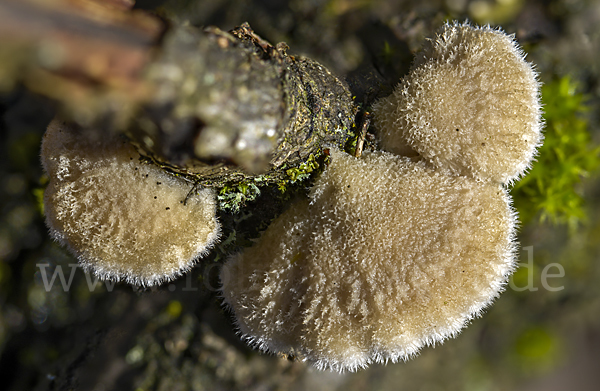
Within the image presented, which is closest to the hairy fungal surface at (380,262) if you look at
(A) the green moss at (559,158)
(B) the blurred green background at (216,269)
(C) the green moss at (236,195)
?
(C) the green moss at (236,195)

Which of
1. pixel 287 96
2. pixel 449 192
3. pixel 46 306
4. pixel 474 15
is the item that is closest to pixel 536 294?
pixel 474 15

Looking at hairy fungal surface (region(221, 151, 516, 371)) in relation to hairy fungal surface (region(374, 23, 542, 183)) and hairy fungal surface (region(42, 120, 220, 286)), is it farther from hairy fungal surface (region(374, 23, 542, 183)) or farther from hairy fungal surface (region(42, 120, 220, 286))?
hairy fungal surface (region(42, 120, 220, 286))

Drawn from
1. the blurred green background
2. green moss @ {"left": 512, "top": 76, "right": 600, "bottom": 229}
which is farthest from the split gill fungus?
green moss @ {"left": 512, "top": 76, "right": 600, "bottom": 229}

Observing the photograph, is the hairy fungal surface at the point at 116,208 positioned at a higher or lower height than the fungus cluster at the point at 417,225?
lower

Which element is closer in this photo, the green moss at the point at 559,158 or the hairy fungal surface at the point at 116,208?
the hairy fungal surface at the point at 116,208

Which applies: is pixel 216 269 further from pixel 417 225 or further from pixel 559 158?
pixel 559 158

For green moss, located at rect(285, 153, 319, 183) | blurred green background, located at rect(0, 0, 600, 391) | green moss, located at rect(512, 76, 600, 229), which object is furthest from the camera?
green moss, located at rect(512, 76, 600, 229)

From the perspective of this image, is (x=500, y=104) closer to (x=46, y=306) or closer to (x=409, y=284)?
(x=409, y=284)

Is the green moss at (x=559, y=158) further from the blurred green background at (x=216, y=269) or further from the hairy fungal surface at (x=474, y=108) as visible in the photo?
the hairy fungal surface at (x=474, y=108)

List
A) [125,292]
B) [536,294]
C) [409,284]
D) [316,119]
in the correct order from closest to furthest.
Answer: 1. [409,284]
2. [316,119]
3. [125,292]
4. [536,294]
